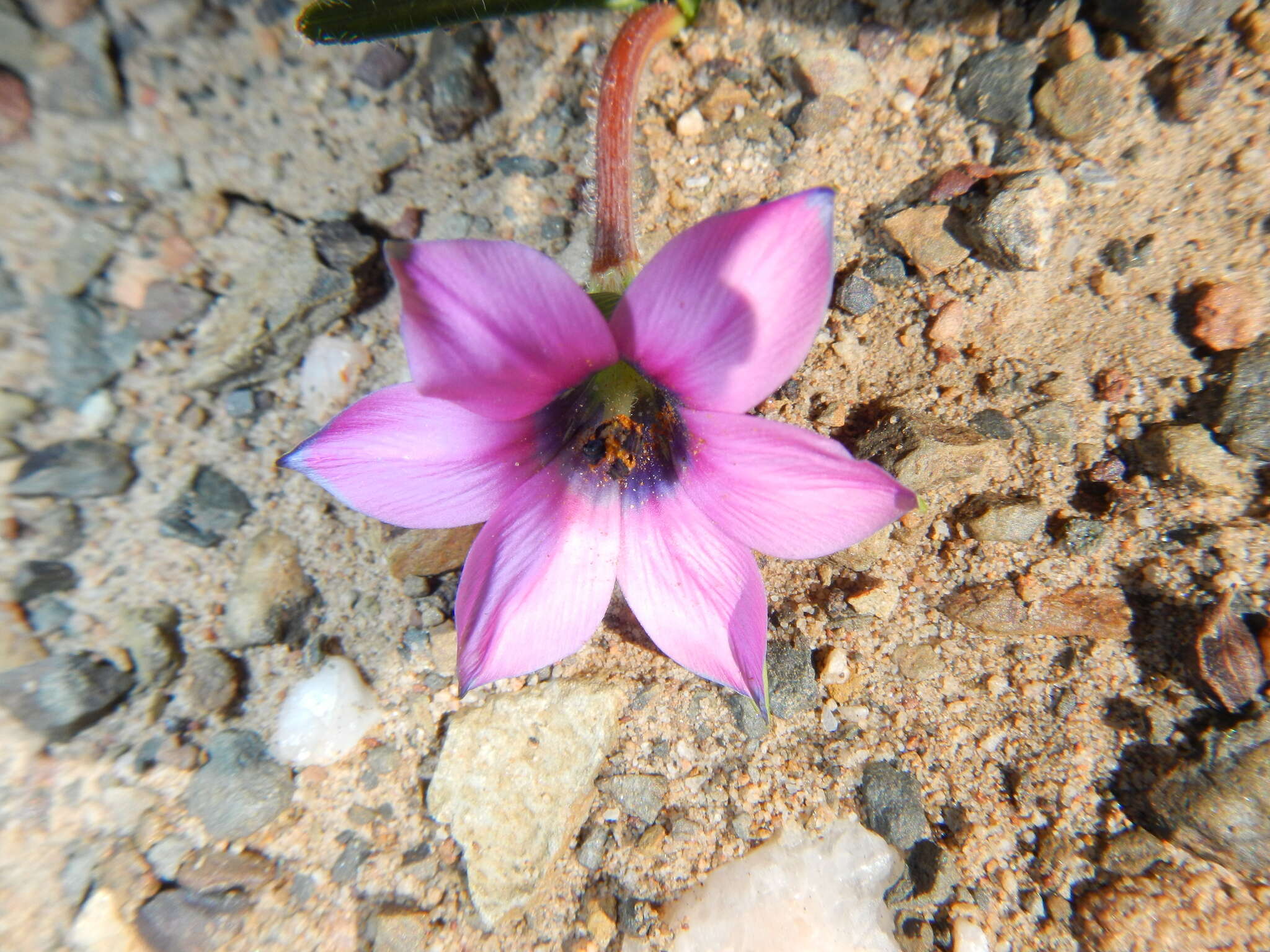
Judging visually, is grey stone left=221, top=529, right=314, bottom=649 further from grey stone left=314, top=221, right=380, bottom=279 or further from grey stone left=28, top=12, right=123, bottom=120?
grey stone left=28, top=12, right=123, bottom=120

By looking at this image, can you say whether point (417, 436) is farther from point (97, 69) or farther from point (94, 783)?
point (97, 69)

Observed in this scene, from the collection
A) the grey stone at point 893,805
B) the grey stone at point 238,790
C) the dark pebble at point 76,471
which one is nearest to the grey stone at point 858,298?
the grey stone at point 893,805

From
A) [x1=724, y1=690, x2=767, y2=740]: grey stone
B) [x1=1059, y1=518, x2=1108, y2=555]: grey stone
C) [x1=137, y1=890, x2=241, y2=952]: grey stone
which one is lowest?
[x1=137, y1=890, x2=241, y2=952]: grey stone

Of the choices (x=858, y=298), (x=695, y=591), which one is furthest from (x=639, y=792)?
(x=858, y=298)

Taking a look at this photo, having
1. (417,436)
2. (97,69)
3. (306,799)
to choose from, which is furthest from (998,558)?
(97,69)

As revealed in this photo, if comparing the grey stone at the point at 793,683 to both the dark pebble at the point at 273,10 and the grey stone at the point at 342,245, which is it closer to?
the grey stone at the point at 342,245

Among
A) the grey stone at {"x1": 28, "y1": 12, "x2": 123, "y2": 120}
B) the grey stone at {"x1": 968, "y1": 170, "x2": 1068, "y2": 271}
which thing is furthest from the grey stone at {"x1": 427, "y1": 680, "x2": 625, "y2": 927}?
the grey stone at {"x1": 28, "y1": 12, "x2": 123, "y2": 120}
